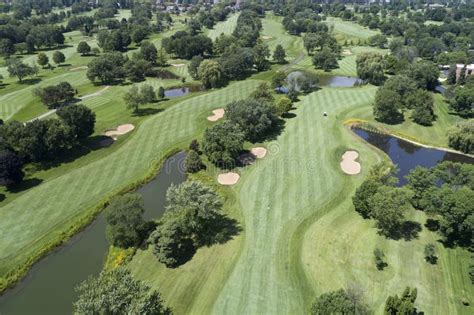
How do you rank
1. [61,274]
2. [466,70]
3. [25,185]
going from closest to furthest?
[61,274]
[25,185]
[466,70]

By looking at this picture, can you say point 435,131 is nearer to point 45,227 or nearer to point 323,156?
point 323,156

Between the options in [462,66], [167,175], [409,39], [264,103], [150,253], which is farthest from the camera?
[409,39]

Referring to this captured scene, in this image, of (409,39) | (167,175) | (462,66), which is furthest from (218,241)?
(409,39)

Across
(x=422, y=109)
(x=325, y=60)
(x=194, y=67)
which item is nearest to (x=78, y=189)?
(x=194, y=67)

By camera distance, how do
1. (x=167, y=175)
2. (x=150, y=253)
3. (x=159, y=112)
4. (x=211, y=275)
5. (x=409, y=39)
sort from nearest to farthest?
1. (x=211, y=275)
2. (x=150, y=253)
3. (x=167, y=175)
4. (x=159, y=112)
5. (x=409, y=39)

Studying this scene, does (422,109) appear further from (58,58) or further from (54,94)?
(58,58)

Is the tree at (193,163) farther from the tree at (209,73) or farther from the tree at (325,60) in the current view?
the tree at (325,60)
